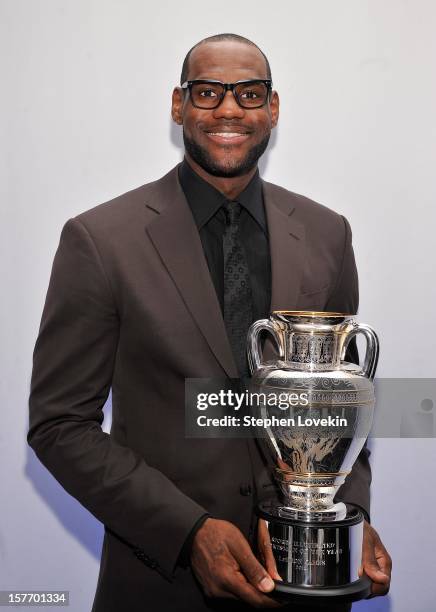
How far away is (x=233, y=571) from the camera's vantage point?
1.63 meters

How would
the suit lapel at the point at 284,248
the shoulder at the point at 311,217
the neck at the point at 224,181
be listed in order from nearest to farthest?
the suit lapel at the point at 284,248 < the neck at the point at 224,181 < the shoulder at the point at 311,217

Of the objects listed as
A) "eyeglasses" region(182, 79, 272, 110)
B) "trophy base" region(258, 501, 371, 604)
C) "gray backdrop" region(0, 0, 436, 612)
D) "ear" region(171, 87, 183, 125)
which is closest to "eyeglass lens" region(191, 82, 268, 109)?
"eyeglasses" region(182, 79, 272, 110)

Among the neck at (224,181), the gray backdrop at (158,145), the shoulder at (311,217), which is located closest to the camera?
the neck at (224,181)

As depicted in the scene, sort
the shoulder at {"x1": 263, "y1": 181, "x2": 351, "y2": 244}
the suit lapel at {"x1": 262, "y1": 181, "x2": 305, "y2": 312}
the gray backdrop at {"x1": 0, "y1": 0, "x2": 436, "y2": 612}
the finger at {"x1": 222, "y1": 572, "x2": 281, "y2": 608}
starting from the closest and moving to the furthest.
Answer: the finger at {"x1": 222, "y1": 572, "x2": 281, "y2": 608}
the suit lapel at {"x1": 262, "y1": 181, "x2": 305, "y2": 312}
the shoulder at {"x1": 263, "y1": 181, "x2": 351, "y2": 244}
the gray backdrop at {"x1": 0, "y1": 0, "x2": 436, "y2": 612}

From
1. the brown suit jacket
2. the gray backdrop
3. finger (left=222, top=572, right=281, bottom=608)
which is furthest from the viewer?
the gray backdrop

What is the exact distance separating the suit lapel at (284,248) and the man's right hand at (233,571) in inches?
20.7

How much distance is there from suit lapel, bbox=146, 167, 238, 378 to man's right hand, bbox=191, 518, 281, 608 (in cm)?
37

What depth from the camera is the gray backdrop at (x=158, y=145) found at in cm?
278

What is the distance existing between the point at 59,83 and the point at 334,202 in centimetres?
99

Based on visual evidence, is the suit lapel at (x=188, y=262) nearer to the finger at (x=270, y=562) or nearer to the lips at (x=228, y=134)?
the lips at (x=228, y=134)

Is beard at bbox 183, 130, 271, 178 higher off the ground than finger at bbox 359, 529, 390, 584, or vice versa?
beard at bbox 183, 130, 271, 178

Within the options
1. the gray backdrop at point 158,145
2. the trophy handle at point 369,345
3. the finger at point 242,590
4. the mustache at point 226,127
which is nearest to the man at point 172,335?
the mustache at point 226,127

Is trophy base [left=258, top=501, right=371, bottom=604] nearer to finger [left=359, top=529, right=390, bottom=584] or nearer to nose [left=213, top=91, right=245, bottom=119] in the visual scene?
finger [left=359, top=529, right=390, bottom=584]

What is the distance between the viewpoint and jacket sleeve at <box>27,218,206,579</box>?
1.78 metres
